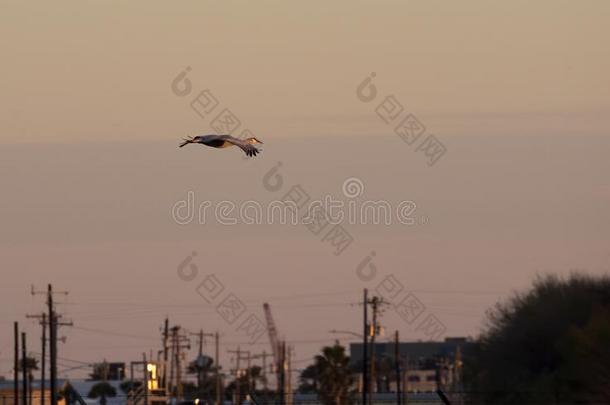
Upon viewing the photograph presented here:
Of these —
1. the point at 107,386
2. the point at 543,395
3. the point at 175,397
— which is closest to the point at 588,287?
the point at 543,395

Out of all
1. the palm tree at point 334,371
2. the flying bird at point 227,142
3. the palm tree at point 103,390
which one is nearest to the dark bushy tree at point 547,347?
the flying bird at point 227,142

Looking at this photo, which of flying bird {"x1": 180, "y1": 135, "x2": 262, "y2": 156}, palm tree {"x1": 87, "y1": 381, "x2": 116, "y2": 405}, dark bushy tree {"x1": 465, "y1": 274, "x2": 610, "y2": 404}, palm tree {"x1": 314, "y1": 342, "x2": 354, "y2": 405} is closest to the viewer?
flying bird {"x1": 180, "y1": 135, "x2": 262, "y2": 156}

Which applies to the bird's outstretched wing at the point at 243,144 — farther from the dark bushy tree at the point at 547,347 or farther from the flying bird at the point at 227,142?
the dark bushy tree at the point at 547,347

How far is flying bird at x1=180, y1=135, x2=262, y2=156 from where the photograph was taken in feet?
118

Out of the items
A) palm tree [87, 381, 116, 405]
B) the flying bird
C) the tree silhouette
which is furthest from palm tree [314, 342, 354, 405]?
the flying bird

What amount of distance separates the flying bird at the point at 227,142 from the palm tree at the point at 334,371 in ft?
253

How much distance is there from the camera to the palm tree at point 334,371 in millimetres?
114438

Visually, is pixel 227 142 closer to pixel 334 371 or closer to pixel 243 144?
pixel 243 144

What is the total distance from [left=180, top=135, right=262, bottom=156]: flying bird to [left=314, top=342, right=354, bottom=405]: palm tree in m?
77.0

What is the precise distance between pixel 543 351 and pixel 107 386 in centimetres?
11174

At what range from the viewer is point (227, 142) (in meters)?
36.4

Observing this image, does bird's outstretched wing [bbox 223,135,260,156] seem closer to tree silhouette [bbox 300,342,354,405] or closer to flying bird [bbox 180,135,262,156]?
flying bird [bbox 180,135,262,156]

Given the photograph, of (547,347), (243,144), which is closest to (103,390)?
(547,347)

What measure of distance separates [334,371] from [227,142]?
80.7 meters
